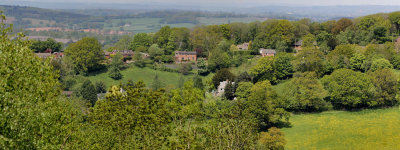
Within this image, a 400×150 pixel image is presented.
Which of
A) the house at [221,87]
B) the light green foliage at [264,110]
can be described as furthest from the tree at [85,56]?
the light green foliage at [264,110]

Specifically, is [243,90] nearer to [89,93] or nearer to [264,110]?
[264,110]

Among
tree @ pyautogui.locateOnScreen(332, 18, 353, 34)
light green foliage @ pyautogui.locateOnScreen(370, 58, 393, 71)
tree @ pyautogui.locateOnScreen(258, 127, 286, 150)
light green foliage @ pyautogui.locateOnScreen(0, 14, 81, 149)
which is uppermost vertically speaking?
tree @ pyautogui.locateOnScreen(332, 18, 353, 34)

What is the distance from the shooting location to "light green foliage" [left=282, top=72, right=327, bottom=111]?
107 feet

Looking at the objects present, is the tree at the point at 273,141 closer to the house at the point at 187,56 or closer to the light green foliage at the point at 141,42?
the house at the point at 187,56

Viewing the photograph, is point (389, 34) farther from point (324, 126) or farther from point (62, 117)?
point (62, 117)

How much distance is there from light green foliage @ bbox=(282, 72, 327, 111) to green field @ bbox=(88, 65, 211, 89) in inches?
677

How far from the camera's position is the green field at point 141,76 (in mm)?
46753

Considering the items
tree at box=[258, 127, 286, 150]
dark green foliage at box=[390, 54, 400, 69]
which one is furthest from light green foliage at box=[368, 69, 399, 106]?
tree at box=[258, 127, 286, 150]

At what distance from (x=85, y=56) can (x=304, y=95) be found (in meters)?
31.8

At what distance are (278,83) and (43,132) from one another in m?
37.6

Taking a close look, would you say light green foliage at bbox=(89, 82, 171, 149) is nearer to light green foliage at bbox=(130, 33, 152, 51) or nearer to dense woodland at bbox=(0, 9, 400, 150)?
dense woodland at bbox=(0, 9, 400, 150)

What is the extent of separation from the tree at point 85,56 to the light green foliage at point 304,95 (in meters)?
28.9

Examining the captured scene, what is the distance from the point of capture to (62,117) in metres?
9.01

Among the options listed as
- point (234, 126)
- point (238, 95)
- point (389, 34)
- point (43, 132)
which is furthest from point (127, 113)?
point (389, 34)
